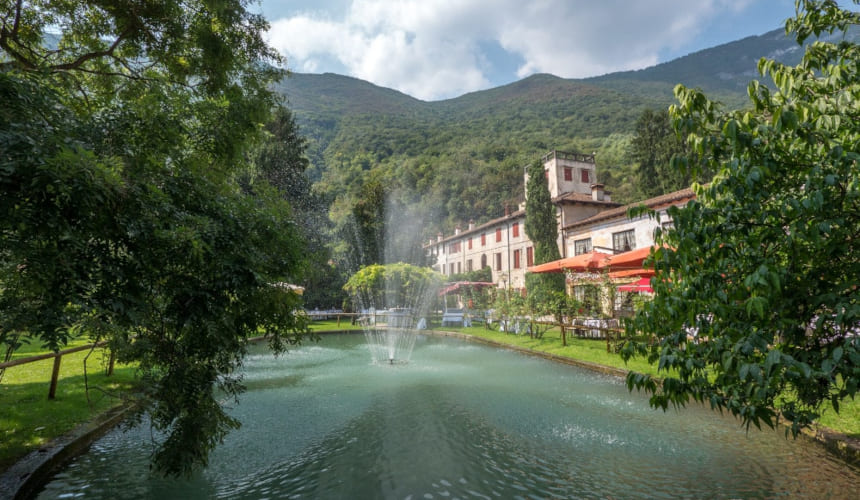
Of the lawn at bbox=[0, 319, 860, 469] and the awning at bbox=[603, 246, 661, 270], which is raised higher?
the awning at bbox=[603, 246, 661, 270]

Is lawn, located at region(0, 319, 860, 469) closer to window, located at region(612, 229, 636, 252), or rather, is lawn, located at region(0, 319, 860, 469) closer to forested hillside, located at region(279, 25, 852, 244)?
window, located at region(612, 229, 636, 252)

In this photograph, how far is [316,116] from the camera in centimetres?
Answer: 8800

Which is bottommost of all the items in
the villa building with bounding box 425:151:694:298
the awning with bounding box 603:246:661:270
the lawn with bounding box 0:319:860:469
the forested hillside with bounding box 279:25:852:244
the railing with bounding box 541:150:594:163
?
the lawn with bounding box 0:319:860:469

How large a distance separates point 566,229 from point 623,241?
5093mm

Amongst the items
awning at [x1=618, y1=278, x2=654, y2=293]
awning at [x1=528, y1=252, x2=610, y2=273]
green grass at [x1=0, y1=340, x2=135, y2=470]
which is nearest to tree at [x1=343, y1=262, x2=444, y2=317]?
awning at [x1=528, y1=252, x2=610, y2=273]

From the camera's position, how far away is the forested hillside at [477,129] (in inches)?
2406

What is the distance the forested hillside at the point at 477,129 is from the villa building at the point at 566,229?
1049 cm

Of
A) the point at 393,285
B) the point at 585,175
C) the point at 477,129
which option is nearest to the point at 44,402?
the point at 393,285

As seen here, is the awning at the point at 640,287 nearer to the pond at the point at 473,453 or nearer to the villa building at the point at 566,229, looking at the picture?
the pond at the point at 473,453

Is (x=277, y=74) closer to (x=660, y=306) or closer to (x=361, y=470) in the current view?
(x=361, y=470)

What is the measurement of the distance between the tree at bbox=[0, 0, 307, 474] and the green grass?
30.1 inches

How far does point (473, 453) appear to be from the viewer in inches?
226

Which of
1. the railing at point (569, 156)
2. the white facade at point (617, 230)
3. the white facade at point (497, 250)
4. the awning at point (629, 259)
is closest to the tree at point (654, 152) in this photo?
the railing at point (569, 156)

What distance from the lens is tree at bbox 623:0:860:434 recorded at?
93.9 inches
